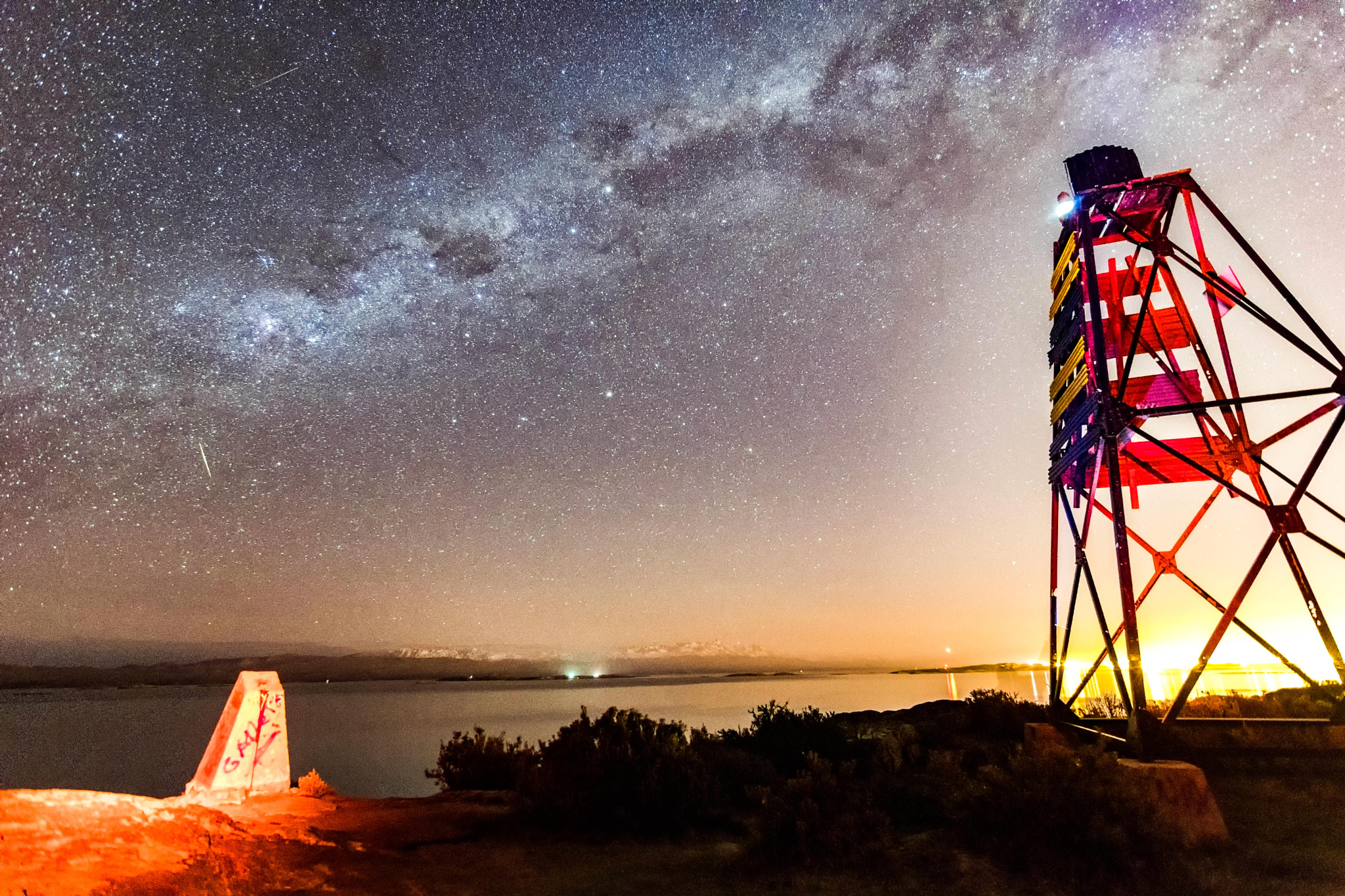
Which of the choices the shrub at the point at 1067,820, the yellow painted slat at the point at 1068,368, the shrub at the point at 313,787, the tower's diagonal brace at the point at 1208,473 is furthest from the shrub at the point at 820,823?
the shrub at the point at 313,787

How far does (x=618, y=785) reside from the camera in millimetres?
9914

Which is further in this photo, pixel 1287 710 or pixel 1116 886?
pixel 1287 710

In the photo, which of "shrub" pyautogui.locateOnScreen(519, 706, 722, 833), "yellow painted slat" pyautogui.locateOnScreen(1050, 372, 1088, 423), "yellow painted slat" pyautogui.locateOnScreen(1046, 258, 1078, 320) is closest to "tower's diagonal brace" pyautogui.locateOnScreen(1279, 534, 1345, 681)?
"yellow painted slat" pyautogui.locateOnScreen(1050, 372, 1088, 423)

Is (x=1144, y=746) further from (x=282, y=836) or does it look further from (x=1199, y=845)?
(x=282, y=836)

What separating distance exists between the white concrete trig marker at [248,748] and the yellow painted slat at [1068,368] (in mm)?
15114

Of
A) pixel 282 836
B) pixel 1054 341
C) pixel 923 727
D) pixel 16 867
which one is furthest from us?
pixel 923 727

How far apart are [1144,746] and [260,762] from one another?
48.9 ft

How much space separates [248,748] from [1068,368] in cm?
1681

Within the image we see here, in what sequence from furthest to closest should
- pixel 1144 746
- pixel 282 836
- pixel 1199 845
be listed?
pixel 282 836 < pixel 1144 746 < pixel 1199 845

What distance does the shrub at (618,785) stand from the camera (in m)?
9.66

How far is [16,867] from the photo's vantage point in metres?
6.12

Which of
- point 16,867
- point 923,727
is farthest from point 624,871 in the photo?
point 923,727

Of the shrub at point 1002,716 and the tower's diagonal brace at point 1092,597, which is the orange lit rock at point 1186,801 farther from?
the shrub at point 1002,716

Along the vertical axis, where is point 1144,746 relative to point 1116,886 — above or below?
above
